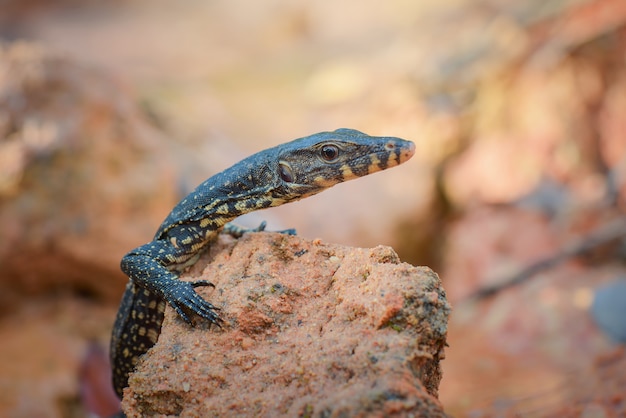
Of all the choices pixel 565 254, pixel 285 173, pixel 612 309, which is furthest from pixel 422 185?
pixel 285 173

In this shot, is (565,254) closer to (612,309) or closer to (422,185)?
(612,309)

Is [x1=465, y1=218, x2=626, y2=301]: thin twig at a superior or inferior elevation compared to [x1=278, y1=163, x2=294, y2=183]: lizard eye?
superior

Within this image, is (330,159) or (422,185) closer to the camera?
(330,159)

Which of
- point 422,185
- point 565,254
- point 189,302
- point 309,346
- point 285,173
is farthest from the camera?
point 422,185

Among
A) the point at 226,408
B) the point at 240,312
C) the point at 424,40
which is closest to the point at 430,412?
the point at 226,408

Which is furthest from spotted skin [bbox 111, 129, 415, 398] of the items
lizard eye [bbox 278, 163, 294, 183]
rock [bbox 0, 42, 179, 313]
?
rock [bbox 0, 42, 179, 313]

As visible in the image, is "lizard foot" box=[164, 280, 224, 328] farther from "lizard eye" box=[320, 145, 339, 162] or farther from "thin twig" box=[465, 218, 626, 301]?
"thin twig" box=[465, 218, 626, 301]

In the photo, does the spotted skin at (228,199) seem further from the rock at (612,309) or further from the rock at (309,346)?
the rock at (612,309)

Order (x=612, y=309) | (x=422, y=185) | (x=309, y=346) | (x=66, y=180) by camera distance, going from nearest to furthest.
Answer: (x=309, y=346) → (x=612, y=309) → (x=66, y=180) → (x=422, y=185)
